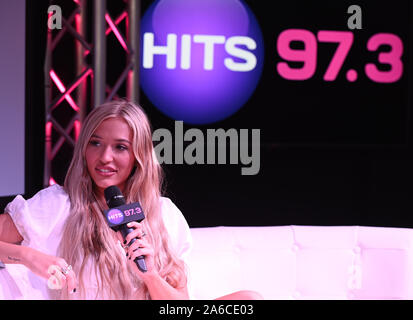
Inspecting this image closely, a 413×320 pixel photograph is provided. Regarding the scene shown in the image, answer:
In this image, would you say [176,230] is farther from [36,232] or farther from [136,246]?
[136,246]

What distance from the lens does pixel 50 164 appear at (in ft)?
11.2

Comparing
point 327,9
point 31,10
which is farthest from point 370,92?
point 31,10

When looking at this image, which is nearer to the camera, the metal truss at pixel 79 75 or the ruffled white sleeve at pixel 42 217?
the ruffled white sleeve at pixel 42 217

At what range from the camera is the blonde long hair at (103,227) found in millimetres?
1953

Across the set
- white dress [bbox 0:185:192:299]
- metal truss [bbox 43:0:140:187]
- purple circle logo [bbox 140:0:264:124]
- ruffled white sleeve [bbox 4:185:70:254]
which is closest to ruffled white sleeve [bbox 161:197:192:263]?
white dress [bbox 0:185:192:299]

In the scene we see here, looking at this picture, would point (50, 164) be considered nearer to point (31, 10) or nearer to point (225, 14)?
point (31, 10)

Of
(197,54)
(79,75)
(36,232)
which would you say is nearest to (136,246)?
(36,232)

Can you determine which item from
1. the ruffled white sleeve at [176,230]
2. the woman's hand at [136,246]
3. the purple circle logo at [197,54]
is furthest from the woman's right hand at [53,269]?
the purple circle logo at [197,54]

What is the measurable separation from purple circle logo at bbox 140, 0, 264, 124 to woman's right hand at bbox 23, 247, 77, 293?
3038 mm

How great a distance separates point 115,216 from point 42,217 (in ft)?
1.93

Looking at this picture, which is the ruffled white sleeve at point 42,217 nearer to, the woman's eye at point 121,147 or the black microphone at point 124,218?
the woman's eye at point 121,147

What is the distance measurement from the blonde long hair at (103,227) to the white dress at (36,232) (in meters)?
0.04

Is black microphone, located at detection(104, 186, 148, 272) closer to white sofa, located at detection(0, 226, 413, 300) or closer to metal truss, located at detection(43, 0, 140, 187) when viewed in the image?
white sofa, located at detection(0, 226, 413, 300)

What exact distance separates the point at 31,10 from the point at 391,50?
3.07 m
